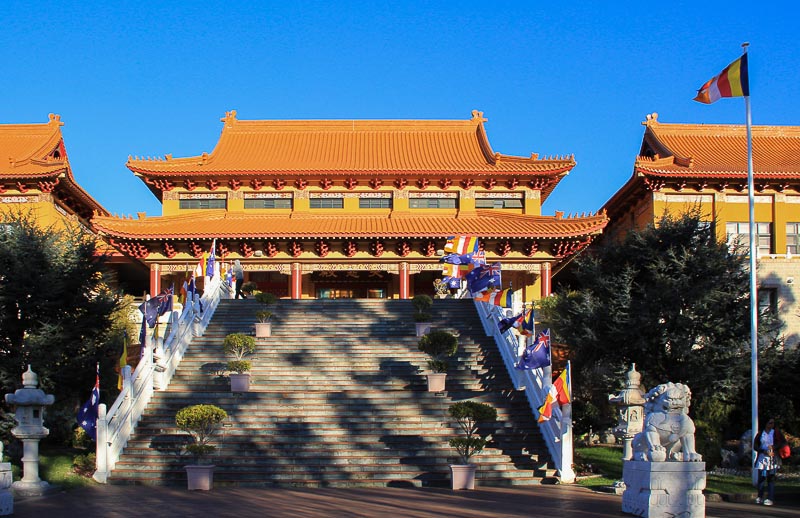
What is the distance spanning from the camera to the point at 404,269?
1321 inches

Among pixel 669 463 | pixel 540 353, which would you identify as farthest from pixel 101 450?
pixel 669 463

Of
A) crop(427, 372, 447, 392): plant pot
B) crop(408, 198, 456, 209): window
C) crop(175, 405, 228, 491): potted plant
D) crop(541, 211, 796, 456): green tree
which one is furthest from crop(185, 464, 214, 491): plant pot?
crop(408, 198, 456, 209): window

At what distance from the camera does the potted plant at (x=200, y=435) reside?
15492mm

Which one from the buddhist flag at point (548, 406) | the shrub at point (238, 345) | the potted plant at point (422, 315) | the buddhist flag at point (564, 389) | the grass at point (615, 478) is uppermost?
the potted plant at point (422, 315)

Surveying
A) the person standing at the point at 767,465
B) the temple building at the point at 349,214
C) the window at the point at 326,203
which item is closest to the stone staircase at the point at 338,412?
the person standing at the point at 767,465

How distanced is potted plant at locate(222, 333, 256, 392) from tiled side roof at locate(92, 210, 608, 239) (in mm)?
11433

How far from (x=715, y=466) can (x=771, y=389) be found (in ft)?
15.4

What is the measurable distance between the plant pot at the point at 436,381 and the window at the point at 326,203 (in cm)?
1688

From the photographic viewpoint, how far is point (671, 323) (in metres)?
22.9

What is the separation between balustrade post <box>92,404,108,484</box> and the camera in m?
16.5

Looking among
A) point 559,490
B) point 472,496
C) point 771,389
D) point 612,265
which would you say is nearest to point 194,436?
point 472,496

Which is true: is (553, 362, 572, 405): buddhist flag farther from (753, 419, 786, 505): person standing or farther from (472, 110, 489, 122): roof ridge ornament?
(472, 110, 489, 122): roof ridge ornament

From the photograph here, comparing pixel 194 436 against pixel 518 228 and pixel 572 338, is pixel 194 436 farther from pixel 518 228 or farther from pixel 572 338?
pixel 518 228

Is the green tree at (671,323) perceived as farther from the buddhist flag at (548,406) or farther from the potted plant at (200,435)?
the potted plant at (200,435)
